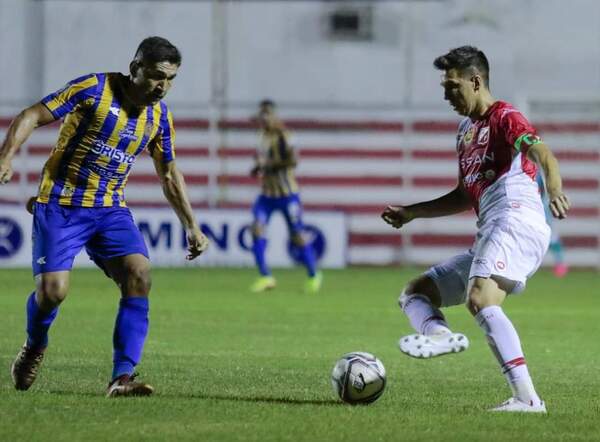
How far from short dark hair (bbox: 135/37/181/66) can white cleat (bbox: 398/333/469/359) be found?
209 centimetres

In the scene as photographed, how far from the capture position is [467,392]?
30.9 ft

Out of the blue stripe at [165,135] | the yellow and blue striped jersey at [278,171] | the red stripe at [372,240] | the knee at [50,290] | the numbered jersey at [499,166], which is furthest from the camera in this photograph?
the red stripe at [372,240]

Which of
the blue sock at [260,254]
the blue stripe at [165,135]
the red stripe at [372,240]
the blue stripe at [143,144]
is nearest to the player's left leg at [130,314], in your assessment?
the blue stripe at [143,144]

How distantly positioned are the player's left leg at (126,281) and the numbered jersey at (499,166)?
199cm

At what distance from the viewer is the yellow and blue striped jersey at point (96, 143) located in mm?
8719

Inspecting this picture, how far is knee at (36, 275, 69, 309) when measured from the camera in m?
8.69

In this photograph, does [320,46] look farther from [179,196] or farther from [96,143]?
[96,143]

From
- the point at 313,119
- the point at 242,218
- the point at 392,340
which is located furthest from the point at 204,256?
the point at 392,340

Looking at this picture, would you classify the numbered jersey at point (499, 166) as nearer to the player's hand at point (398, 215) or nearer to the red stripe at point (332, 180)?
the player's hand at point (398, 215)

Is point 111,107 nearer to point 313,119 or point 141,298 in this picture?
point 141,298

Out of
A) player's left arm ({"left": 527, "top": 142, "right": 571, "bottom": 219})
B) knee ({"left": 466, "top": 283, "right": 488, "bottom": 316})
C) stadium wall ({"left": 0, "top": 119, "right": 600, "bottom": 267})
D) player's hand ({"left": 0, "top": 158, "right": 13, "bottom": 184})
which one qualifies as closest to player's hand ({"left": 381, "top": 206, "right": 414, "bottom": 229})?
knee ({"left": 466, "top": 283, "right": 488, "bottom": 316})

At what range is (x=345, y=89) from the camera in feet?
86.8

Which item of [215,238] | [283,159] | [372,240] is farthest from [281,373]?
[372,240]

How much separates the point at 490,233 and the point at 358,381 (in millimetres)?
1118
